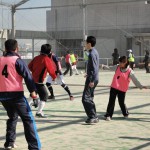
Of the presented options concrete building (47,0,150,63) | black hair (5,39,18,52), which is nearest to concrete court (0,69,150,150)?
black hair (5,39,18,52)

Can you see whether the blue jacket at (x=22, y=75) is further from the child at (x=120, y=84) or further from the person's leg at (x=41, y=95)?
the child at (x=120, y=84)

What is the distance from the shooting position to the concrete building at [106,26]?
3831 cm

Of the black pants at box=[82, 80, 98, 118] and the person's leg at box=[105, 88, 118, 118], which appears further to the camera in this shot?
the person's leg at box=[105, 88, 118, 118]

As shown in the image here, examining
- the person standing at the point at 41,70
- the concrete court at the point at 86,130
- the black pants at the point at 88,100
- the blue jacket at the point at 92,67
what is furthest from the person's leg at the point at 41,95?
the blue jacket at the point at 92,67

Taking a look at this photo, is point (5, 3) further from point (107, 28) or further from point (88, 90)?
point (88, 90)

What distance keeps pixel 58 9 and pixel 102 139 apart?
36427 millimetres

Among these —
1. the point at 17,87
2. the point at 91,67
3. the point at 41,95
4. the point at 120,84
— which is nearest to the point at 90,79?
the point at 91,67

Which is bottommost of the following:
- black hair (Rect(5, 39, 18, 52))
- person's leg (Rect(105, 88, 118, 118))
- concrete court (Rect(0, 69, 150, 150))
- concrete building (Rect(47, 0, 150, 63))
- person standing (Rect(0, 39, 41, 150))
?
concrete court (Rect(0, 69, 150, 150))

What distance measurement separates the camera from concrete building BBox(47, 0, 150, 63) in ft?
126

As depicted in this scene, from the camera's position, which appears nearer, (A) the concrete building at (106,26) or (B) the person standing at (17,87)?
(B) the person standing at (17,87)

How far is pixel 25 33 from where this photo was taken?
4062 cm

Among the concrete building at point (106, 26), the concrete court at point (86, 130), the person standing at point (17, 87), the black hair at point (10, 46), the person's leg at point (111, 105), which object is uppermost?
the concrete building at point (106, 26)

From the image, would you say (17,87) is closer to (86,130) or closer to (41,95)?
(86,130)

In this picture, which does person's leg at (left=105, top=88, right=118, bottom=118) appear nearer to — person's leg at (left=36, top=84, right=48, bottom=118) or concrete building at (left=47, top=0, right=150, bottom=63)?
person's leg at (left=36, top=84, right=48, bottom=118)
